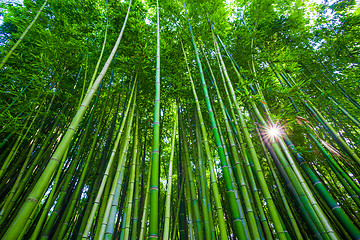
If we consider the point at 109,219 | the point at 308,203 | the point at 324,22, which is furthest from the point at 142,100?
the point at 324,22

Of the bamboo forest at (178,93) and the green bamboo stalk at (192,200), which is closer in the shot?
the green bamboo stalk at (192,200)

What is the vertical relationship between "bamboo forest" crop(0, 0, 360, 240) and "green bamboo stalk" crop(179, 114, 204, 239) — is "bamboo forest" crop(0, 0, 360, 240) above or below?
above

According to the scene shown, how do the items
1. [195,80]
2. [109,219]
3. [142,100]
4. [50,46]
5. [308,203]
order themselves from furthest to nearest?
[195,80] < [142,100] < [50,46] < [109,219] < [308,203]

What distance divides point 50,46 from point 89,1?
2.91 feet

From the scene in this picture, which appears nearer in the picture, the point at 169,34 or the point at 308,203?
the point at 308,203

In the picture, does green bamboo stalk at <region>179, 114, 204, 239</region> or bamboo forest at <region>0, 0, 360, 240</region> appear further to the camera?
bamboo forest at <region>0, 0, 360, 240</region>

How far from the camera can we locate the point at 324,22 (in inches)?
114

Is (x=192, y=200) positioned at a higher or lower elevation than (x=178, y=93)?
lower

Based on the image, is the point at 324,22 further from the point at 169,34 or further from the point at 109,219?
the point at 109,219

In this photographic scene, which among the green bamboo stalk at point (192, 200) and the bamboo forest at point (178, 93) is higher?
the bamboo forest at point (178, 93)

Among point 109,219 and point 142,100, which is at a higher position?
point 142,100

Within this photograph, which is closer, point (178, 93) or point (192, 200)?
point (192, 200)

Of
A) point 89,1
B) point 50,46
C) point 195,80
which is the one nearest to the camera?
point 50,46

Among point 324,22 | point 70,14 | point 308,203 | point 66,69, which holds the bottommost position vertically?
point 308,203
